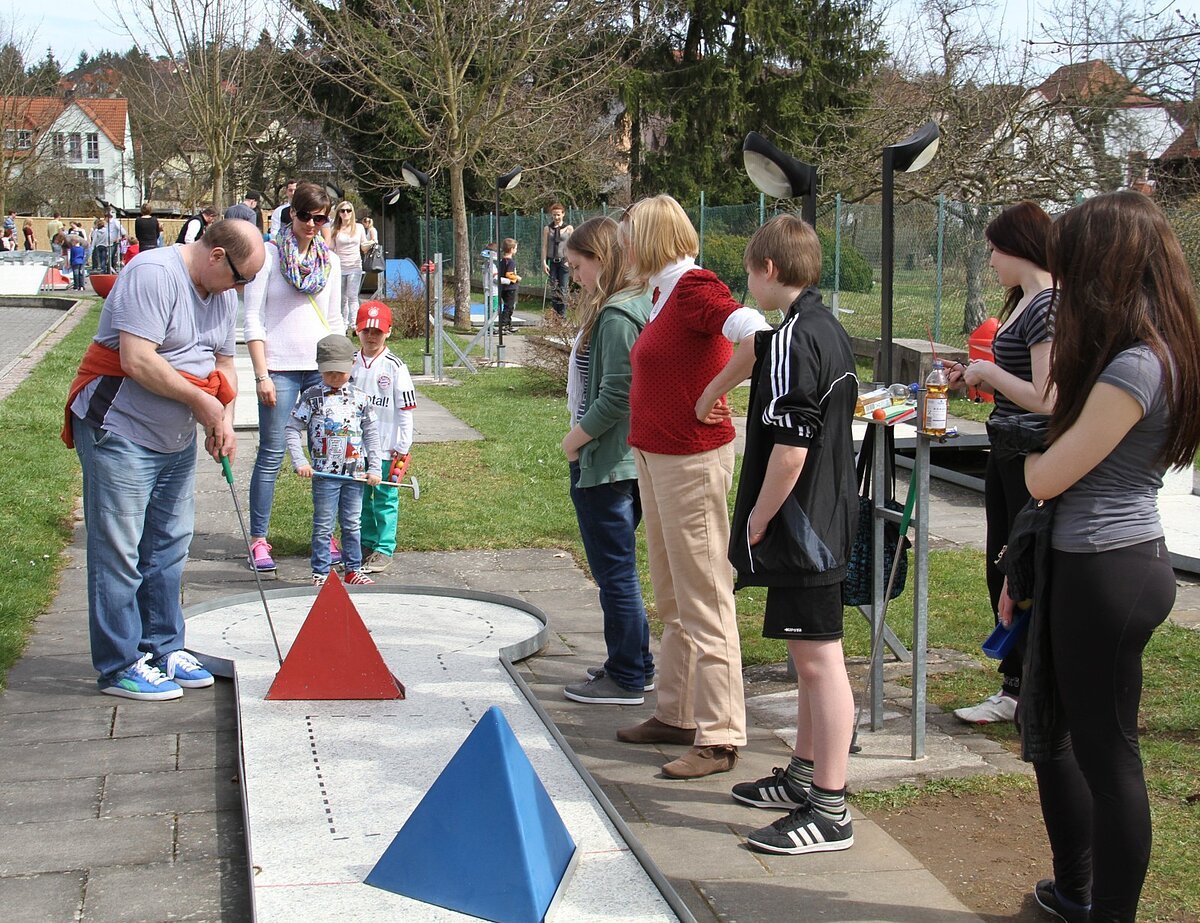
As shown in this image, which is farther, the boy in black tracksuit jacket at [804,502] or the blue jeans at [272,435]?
the blue jeans at [272,435]

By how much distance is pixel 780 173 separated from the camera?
5008 mm

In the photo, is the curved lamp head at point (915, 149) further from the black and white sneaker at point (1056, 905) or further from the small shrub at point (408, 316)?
the small shrub at point (408, 316)

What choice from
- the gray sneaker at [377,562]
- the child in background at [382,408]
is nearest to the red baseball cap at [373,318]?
the child in background at [382,408]

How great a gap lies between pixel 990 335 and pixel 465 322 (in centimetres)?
1864

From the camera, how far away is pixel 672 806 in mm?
4020

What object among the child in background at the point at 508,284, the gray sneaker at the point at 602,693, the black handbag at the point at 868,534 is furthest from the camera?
the child in background at the point at 508,284

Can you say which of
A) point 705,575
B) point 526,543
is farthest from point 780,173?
point 526,543

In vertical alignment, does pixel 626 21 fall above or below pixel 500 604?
above

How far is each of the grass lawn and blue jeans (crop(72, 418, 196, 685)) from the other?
710mm

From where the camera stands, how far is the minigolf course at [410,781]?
10.5 feet

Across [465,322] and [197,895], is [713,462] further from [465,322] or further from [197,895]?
[465,322]

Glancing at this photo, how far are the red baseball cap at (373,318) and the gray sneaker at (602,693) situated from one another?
2634 mm

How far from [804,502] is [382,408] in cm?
383

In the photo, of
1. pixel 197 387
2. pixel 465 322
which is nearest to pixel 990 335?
pixel 197 387
